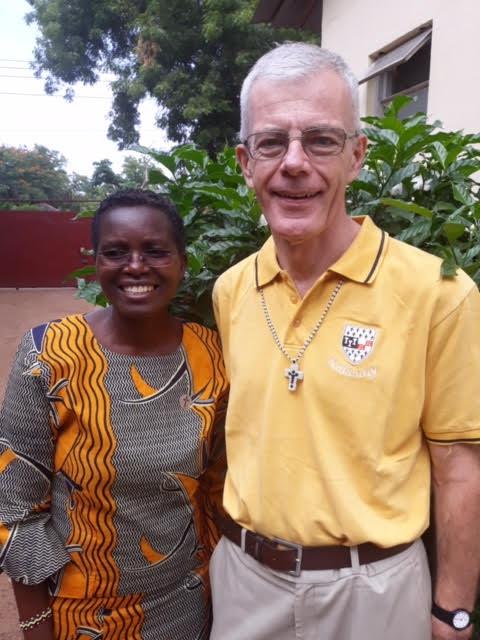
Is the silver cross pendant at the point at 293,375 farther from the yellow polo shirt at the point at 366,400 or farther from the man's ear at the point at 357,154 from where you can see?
the man's ear at the point at 357,154

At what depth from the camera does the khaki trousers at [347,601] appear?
136cm

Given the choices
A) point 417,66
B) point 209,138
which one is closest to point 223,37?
point 209,138

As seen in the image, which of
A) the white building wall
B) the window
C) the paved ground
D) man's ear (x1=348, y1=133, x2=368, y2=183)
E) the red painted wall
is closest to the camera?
man's ear (x1=348, y1=133, x2=368, y2=183)

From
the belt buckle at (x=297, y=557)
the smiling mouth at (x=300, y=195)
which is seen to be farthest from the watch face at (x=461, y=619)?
the smiling mouth at (x=300, y=195)

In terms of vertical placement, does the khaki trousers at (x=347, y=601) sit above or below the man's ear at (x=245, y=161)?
below

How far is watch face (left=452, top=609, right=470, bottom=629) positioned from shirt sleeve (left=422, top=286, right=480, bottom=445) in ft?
1.35

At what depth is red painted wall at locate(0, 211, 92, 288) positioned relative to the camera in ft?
49.9

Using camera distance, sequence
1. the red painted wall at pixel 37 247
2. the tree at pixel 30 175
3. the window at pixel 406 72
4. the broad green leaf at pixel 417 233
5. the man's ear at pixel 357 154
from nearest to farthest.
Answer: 1. the man's ear at pixel 357 154
2. the broad green leaf at pixel 417 233
3. the window at pixel 406 72
4. the red painted wall at pixel 37 247
5. the tree at pixel 30 175

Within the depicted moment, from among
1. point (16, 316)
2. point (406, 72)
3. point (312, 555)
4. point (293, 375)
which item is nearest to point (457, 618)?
point (312, 555)

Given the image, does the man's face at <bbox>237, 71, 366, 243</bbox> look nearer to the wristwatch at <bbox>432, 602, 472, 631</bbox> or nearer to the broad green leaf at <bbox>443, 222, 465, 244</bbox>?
the broad green leaf at <bbox>443, 222, 465, 244</bbox>

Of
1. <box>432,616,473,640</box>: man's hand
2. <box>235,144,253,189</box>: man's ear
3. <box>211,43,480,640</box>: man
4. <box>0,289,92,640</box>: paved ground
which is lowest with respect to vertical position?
<box>0,289,92,640</box>: paved ground

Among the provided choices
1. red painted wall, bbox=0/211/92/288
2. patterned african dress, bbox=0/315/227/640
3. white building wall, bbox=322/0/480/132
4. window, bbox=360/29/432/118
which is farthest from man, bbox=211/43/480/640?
red painted wall, bbox=0/211/92/288

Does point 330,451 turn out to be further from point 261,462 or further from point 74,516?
point 74,516

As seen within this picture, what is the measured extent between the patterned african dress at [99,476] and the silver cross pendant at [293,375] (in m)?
0.34
